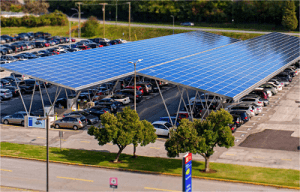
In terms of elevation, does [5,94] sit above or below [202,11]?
below

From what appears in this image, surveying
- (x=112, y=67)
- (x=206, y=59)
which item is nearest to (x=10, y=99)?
(x=112, y=67)

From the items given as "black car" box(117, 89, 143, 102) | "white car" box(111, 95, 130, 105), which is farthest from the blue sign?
"black car" box(117, 89, 143, 102)

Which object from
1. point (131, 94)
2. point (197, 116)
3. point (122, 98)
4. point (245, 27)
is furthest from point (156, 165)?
point (245, 27)

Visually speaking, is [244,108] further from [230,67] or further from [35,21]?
[35,21]

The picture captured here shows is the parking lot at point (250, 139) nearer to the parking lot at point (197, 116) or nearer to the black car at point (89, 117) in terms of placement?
the parking lot at point (197, 116)

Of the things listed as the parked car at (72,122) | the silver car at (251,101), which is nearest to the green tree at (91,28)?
the silver car at (251,101)

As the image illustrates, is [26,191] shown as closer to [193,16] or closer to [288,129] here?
[288,129]
